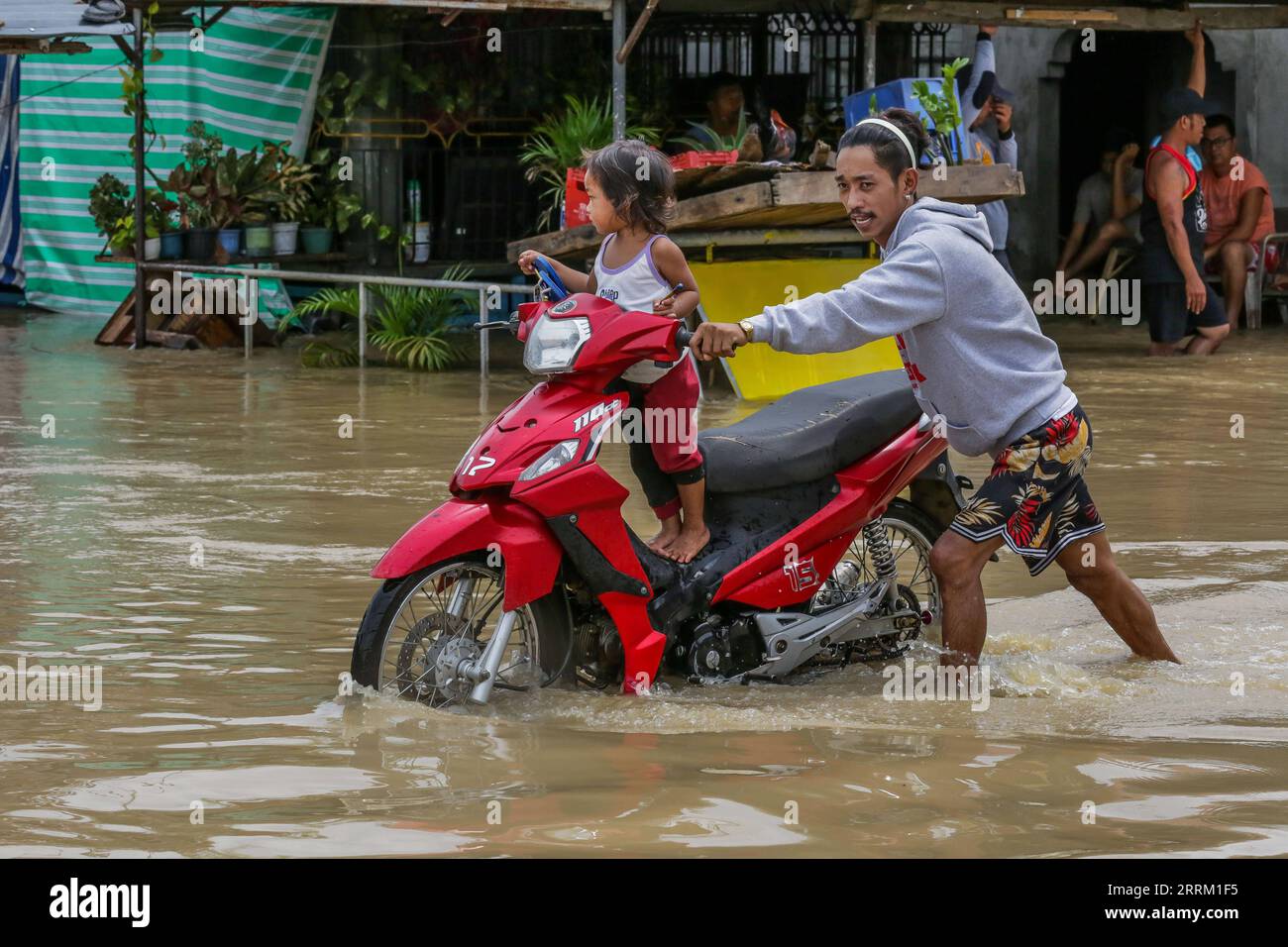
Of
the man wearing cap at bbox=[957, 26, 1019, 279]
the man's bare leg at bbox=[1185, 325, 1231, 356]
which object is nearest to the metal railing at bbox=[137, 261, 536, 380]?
the man wearing cap at bbox=[957, 26, 1019, 279]

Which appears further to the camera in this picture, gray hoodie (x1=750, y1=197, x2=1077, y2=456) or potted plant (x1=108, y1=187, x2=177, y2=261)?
potted plant (x1=108, y1=187, x2=177, y2=261)

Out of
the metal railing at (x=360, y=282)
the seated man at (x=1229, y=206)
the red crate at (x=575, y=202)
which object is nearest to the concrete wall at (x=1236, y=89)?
the seated man at (x=1229, y=206)

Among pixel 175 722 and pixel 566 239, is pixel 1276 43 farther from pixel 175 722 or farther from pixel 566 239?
pixel 175 722

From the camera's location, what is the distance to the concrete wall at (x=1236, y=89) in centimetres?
1678

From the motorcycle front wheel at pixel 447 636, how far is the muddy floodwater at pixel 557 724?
0.32 ft

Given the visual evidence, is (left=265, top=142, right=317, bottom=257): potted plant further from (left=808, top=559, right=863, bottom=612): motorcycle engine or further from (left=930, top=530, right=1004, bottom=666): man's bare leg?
(left=930, top=530, right=1004, bottom=666): man's bare leg

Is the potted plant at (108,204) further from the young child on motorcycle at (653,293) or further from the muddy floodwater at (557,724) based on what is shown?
the young child on motorcycle at (653,293)

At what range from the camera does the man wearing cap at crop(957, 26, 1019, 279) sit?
1270 centimetres

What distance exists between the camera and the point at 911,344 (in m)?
4.72

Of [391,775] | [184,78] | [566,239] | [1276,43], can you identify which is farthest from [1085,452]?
[1276,43]

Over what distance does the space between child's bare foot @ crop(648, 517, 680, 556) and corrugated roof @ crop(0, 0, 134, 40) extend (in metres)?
10.1

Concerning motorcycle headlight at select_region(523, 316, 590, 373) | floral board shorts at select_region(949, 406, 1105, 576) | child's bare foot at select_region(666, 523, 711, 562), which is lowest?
child's bare foot at select_region(666, 523, 711, 562)

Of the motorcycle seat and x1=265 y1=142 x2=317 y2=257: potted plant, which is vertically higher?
x1=265 y1=142 x2=317 y2=257: potted plant

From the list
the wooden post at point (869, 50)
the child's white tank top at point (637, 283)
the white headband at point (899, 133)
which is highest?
the wooden post at point (869, 50)
